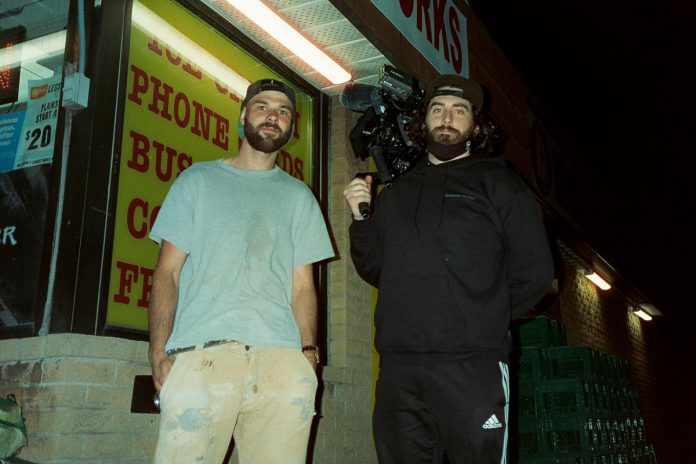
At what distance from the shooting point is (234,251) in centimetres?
234

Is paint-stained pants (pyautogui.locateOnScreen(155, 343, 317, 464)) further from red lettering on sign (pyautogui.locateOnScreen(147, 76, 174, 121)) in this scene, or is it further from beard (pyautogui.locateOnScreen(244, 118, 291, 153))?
red lettering on sign (pyautogui.locateOnScreen(147, 76, 174, 121))

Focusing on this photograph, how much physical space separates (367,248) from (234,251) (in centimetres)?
57

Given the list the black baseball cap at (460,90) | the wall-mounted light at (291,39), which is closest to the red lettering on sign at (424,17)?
the wall-mounted light at (291,39)

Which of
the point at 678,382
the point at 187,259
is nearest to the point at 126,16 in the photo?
the point at 187,259

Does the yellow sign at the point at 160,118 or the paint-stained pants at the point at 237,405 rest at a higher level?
the yellow sign at the point at 160,118

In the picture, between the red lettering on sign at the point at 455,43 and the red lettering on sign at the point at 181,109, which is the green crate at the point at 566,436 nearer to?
the red lettering on sign at the point at 181,109

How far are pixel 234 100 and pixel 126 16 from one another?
99 centimetres

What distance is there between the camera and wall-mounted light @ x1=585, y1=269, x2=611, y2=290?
11990mm

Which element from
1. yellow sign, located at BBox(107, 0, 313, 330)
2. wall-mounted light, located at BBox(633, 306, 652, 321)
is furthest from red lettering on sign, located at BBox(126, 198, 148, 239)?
wall-mounted light, located at BBox(633, 306, 652, 321)

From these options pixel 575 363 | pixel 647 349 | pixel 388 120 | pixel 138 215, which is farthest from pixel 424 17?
pixel 647 349

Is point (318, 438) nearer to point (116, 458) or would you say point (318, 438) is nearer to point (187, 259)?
point (116, 458)

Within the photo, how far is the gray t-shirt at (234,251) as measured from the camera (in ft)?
7.34

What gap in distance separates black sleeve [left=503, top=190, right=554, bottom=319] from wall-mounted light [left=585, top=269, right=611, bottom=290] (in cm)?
1026

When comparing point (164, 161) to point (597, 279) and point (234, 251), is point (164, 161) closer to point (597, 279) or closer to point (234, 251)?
point (234, 251)
